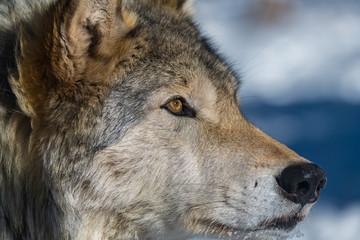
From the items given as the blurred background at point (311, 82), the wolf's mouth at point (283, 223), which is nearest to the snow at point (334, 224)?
the blurred background at point (311, 82)

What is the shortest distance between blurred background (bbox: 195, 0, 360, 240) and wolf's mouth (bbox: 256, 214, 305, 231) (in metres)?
4.24

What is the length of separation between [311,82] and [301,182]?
21.9ft

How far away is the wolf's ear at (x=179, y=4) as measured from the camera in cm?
430

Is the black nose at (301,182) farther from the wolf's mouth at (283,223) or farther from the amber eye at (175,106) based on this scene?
the amber eye at (175,106)

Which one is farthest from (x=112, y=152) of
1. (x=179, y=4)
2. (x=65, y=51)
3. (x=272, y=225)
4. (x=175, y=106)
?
(x=179, y=4)

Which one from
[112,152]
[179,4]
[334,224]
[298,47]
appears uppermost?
[298,47]

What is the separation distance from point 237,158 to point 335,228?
4.87 metres

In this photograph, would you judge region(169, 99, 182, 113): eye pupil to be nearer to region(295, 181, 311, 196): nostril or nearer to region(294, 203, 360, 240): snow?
region(295, 181, 311, 196): nostril

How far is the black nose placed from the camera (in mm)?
3225

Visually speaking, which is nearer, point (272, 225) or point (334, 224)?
point (272, 225)

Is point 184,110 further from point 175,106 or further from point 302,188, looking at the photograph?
point 302,188

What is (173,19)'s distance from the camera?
399 cm

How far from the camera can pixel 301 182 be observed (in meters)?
3.24

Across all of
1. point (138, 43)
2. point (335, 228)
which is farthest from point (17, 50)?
point (335, 228)
